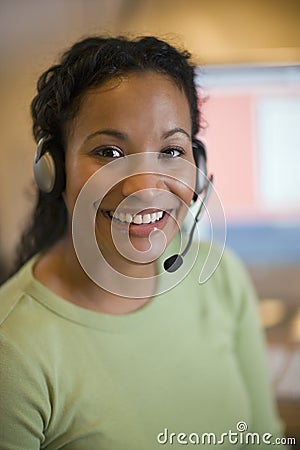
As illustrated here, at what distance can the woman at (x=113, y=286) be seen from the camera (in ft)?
1.54

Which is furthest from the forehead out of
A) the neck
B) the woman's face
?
the neck

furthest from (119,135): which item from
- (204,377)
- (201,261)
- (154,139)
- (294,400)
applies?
(294,400)

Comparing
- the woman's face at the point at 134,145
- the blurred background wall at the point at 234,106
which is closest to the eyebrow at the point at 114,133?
the woman's face at the point at 134,145

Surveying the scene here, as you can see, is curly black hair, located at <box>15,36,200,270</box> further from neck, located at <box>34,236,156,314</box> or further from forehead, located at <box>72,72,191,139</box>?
neck, located at <box>34,236,156,314</box>

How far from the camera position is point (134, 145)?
1.52ft

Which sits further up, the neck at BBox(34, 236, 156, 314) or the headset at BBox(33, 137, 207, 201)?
the headset at BBox(33, 137, 207, 201)

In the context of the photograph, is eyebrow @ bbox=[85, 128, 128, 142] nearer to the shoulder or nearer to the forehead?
the forehead

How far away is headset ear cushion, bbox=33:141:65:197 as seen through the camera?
51cm

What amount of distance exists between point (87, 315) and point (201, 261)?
0.12 m

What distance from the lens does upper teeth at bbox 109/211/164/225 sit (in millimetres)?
482

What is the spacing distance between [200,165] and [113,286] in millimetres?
135

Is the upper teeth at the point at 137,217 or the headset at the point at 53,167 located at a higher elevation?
the headset at the point at 53,167

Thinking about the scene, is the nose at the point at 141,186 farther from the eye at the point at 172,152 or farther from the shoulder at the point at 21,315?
the shoulder at the point at 21,315

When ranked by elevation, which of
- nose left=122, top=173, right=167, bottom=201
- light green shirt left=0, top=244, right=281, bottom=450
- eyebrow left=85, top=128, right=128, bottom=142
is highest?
eyebrow left=85, top=128, right=128, bottom=142
